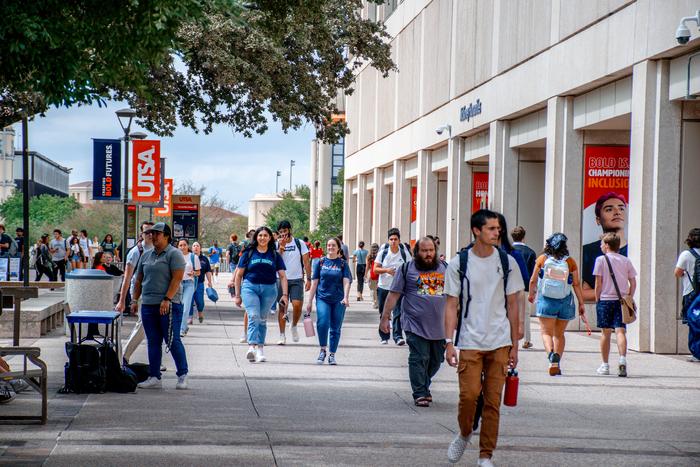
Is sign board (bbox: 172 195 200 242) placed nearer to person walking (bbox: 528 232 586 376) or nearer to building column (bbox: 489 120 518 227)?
building column (bbox: 489 120 518 227)

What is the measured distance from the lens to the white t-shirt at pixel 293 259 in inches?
719

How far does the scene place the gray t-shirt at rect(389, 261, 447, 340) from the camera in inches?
446

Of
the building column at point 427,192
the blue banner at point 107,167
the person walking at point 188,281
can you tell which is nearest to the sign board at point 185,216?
the blue banner at point 107,167

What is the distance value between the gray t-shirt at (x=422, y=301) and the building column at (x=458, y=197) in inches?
824

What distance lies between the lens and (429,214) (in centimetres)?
3825

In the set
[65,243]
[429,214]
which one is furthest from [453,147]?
[65,243]

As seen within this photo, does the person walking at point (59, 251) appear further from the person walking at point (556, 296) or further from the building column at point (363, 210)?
the person walking at point (556, 296)

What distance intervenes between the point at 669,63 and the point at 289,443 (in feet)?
36.6

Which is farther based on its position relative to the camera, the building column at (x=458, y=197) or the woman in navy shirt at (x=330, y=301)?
the building column at (x=458, y=197)

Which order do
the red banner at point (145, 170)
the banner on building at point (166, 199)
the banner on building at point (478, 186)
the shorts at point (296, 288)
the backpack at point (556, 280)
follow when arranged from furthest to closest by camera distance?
the banner on building at point (166, 199) → the banner on building at point (478, 186) → the red banner at point (145, 170) → the shorts at point (296, 288) → the backpack at point (556, 280)

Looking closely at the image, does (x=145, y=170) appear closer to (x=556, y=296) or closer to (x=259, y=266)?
(x=259, y=266)

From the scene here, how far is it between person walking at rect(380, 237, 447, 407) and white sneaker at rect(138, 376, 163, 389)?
8.15 ft

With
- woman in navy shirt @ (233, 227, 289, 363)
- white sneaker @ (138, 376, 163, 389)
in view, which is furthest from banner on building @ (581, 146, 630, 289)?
white sneaker @ (138, 376, 163, 389)

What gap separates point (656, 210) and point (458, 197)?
15.5 m
